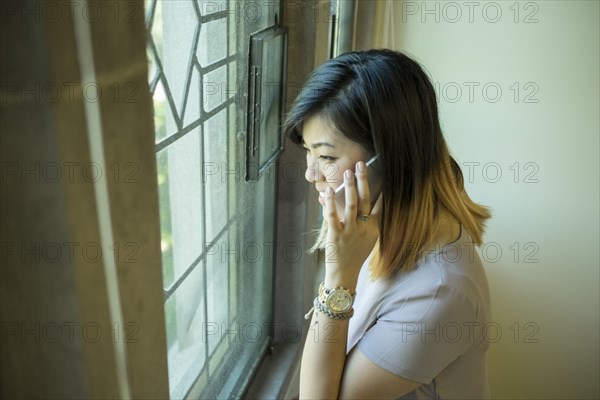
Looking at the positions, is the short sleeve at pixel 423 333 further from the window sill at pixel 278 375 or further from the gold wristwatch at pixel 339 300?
the window sill at pixel 278 375

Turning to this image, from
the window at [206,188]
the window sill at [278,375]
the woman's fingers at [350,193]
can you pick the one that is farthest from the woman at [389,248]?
the window sill at [278,375]

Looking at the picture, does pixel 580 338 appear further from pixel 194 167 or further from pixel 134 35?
pixel 134 35

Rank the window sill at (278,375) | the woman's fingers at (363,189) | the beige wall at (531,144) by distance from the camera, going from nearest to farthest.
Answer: the woman's fingers at (363,189) < the window sill at (278,375) < the beige wall at (531,144)

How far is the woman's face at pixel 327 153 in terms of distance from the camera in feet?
3.67

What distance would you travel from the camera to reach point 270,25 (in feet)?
4.31

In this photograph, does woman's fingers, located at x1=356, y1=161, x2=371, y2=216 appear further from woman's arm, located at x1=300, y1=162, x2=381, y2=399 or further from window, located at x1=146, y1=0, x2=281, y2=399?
window, located at x1=146, y1=0, x2=281, y2=399

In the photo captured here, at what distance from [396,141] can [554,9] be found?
98cm

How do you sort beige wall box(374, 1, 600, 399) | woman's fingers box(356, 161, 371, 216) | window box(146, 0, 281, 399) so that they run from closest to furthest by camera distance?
1. window box(146, 0, 281, 399)
2. woman's fingers box(356, 161, 371, 216)
3. beige wall box(374, 1, 600, 399)

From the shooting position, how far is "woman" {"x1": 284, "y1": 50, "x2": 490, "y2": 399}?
1.09 metres

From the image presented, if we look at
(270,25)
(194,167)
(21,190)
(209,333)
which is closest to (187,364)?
(209,333)

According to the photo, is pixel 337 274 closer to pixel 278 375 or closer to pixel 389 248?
pixel 389 248

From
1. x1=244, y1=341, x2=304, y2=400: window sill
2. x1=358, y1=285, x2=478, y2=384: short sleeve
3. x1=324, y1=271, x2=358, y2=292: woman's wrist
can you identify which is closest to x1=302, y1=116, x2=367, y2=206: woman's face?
x1=324, y1=271, x2=358, y2=292: woman's wrist

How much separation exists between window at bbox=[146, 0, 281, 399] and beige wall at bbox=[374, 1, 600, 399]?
0.71 m

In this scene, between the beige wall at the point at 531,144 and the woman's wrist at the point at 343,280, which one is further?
the beige wall at the point at 531,144
